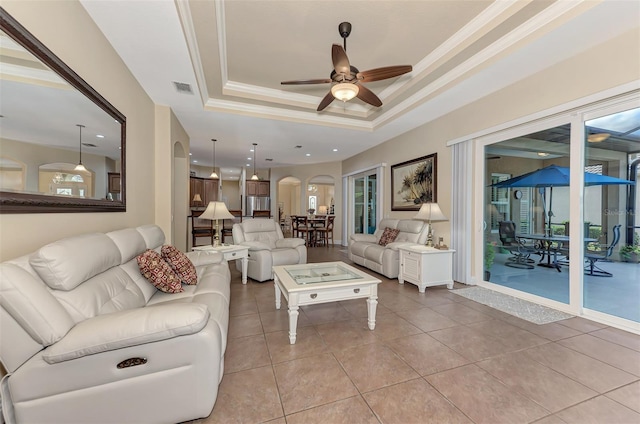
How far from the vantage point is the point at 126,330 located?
1.27 metres

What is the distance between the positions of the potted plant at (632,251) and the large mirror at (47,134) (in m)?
4.95

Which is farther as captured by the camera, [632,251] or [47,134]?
[632,251]

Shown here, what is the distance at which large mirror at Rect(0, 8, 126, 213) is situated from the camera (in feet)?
Answer: 4.85

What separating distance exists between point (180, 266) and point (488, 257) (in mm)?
4253

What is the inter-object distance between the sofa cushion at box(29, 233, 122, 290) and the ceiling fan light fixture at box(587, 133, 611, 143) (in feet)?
15.3

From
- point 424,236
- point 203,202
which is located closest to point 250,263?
point 424,236

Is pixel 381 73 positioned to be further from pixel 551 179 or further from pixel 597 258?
pixel 597 258

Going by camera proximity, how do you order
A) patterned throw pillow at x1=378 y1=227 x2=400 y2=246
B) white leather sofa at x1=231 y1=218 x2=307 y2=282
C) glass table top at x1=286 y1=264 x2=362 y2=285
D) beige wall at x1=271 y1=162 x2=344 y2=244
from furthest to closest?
beige wall at x1=271 y1=162 x2=344 y2=244
patterned throw pillow at x1=378 y1=227 x2=400 y2=246
white leather sofa at x1=231 y1=218 x2=307 y2=282
glass table top at x1=286 y1=264 x2=362 y2=285

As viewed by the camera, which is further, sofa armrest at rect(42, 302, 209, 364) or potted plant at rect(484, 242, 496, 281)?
potted plant at rect(484, 242, 496, 281)

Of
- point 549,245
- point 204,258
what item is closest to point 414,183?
point 549,245

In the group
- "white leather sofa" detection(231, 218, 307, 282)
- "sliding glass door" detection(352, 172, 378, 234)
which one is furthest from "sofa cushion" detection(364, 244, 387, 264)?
"sliding glass door" detection(352, 172, 378, 234)

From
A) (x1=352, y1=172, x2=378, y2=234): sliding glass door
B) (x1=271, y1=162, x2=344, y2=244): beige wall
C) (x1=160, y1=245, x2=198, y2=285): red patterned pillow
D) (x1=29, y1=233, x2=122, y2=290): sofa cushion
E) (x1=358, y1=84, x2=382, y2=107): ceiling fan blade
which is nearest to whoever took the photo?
(x1=29, y1=233, x2=122, y2=290): sofa cushion

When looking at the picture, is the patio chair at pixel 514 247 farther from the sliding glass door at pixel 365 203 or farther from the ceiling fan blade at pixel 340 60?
the sliding glass door at pixel 365 203

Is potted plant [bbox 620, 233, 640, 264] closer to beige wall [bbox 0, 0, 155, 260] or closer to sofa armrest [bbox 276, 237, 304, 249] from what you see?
sofa armrest [bbox 276, 237, 304, 249]
